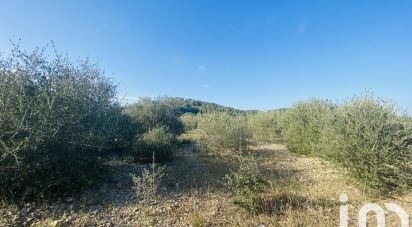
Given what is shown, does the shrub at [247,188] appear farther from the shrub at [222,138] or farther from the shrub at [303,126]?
the shrub at [303,126]

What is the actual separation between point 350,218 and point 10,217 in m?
6.55

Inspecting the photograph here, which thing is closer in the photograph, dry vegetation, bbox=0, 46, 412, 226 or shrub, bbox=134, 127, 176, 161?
dry vegetation, bbox=0, 46, 412, 226

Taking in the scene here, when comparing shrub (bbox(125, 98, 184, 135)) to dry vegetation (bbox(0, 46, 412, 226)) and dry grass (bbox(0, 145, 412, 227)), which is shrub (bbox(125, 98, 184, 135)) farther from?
dry grass (bbox(0, 145, 412, 227))

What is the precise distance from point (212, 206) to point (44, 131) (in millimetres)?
3954

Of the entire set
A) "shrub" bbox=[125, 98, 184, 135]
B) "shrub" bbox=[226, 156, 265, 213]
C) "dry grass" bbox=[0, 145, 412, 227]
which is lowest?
"dry grass" bbox=[0, 145, 412, 227]

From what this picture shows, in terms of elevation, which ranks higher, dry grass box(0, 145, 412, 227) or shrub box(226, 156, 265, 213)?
shrub box(226, 156, 265, 213)

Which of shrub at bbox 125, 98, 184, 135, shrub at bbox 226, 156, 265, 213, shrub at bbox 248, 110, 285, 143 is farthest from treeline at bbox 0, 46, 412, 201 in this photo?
shrub at bbox 248, 110, 285, 143

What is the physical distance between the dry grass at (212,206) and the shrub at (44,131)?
59cm

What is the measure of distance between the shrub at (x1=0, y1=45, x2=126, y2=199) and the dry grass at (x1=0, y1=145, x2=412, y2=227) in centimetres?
59

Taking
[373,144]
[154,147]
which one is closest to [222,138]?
[154,147]

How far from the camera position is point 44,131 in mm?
5535

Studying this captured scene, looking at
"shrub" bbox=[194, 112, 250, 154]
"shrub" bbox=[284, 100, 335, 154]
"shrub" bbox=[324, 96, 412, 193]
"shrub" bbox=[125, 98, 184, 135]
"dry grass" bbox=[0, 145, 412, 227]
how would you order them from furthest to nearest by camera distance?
"shrub" bbox=[125, 98, 184, 135] < "shrub" bbox=[194, 112, 250, 154] < "shrub" bbox=[284, 100, 335, 154] < "shrub" bbox=[324, 96, 412, 193] < "dry grass" bbox=[0, 145, 412, 227]

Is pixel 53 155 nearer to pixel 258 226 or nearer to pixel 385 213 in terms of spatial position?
pixel 258 226

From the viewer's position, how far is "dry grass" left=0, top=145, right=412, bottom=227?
4.83m
